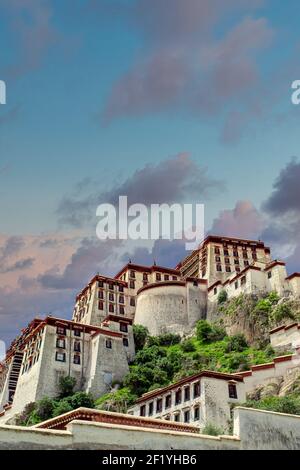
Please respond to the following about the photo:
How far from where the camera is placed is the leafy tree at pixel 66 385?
64.0 m

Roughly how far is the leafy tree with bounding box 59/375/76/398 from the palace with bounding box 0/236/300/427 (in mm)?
695

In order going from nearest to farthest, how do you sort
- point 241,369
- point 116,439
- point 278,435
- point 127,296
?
1. point 116,439
2. point 278,435
3. point 241,369
4. point 127,296

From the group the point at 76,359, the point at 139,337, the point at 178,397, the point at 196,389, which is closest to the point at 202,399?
the point at 196,389

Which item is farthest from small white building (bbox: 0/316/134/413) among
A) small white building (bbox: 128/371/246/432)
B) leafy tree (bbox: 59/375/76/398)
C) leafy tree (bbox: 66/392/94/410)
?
small white building (bbox: 128/371/246/432)

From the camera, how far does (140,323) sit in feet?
272

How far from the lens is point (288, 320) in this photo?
64688 mm

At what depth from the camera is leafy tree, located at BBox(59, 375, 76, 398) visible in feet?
210

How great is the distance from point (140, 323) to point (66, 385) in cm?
→ 2086

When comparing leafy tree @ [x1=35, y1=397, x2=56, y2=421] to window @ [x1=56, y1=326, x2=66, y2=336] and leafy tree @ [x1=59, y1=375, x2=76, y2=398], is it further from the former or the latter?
window @ [x1=56, y1=326, x2=66, y2=336]

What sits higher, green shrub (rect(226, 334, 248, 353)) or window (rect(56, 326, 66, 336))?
window (rect(56, 326, 66, 336))

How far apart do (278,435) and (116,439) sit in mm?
7616
